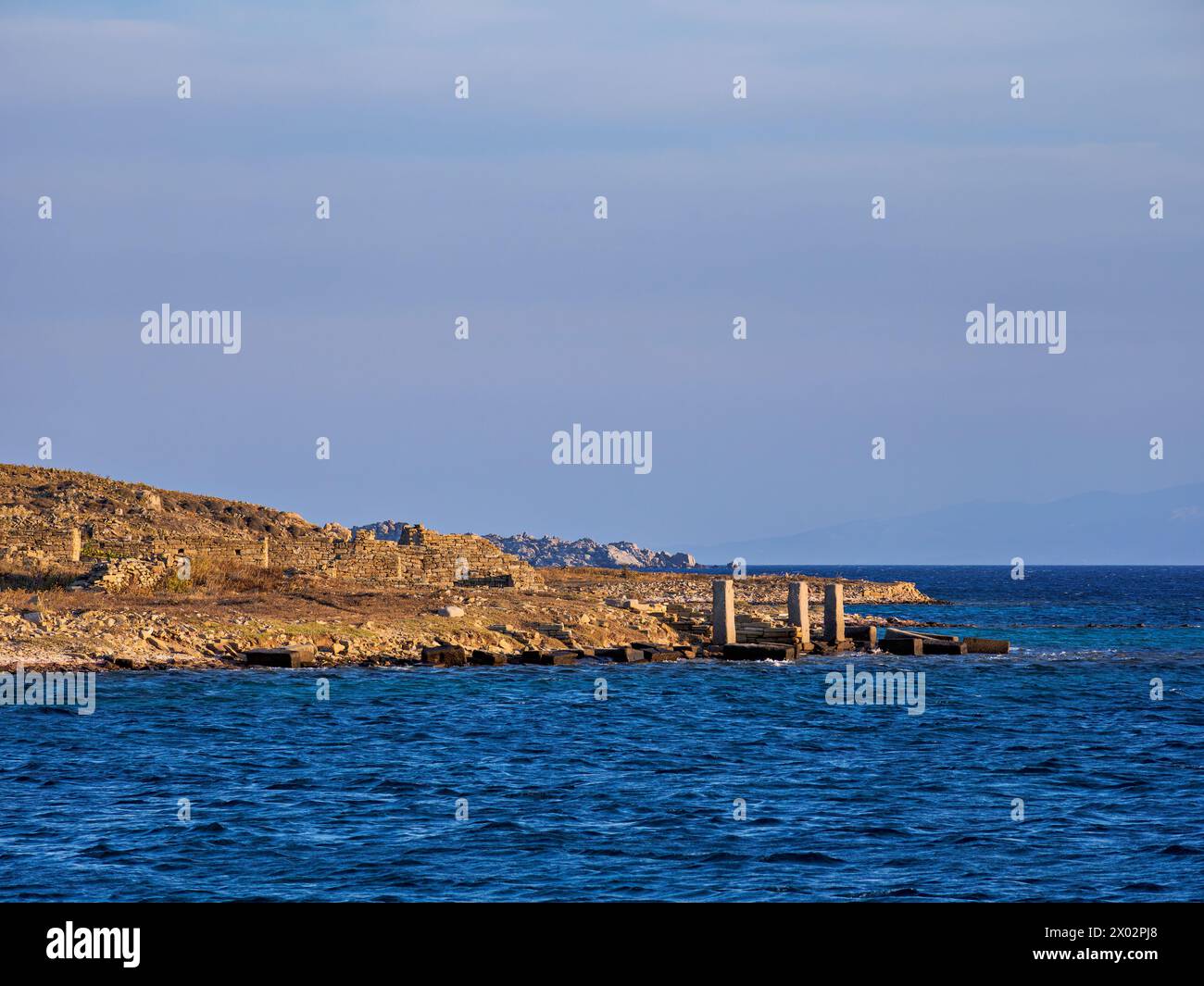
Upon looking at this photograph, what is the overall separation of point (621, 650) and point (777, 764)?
19.5 m

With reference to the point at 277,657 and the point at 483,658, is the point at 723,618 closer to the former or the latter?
the point at 483,658

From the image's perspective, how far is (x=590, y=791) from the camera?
2289 cm

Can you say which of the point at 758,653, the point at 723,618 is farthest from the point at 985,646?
the point at 758,653

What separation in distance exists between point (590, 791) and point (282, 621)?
23.0m

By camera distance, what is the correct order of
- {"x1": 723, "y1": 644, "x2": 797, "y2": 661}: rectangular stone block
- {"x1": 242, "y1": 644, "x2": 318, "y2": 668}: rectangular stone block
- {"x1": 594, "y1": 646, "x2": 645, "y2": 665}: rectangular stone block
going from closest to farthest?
{"x1": 242, "y1": 644, "x2": 318, "y2": 668}: rectangular stone block
{"x1": 594, "y1": 646, "x2": 645, "y2": 665}: rectangular stone block
{"x1": 723, "y1": 644, "x2": 797, "y2": 661}: rectangular stone block

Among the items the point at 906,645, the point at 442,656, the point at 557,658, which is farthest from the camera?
the point at 906,645

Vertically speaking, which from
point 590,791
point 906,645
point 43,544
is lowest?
point 590,791

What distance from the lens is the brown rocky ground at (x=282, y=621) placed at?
38.3 metres

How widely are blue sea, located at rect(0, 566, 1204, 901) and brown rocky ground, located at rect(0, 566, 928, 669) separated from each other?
222cm

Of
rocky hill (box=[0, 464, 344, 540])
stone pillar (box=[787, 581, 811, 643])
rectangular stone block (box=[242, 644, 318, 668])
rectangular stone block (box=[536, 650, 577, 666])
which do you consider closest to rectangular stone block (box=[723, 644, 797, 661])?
stone pillar (box=[787, 581, 811, 643])

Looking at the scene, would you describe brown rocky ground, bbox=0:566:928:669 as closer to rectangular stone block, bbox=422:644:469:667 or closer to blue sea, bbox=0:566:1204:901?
rectangular stone block, bbox=422:644:469:667

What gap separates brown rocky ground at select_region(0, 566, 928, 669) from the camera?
1510 inches

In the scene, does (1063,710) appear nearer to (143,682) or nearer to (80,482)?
(143,682)
